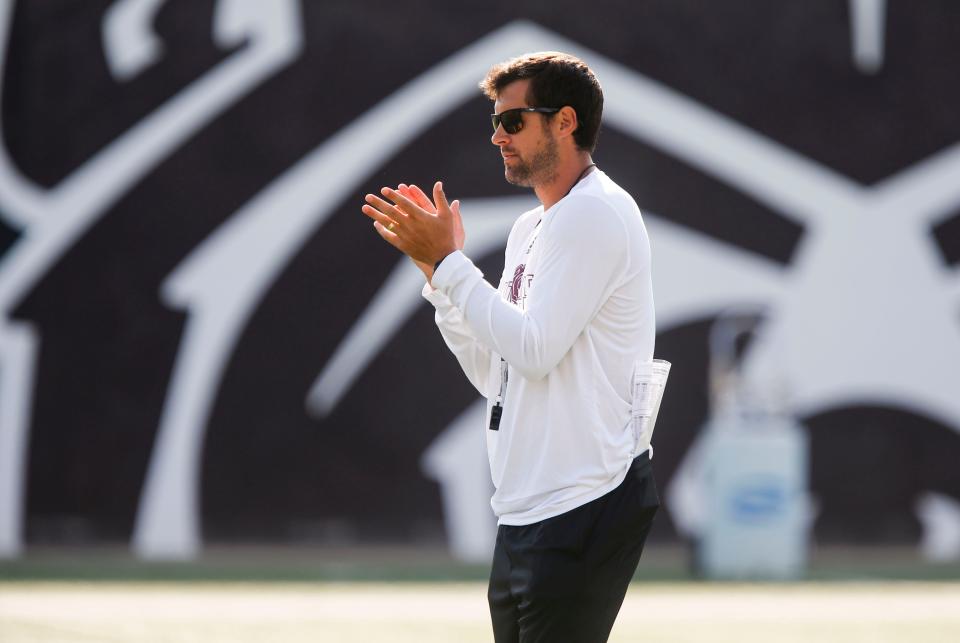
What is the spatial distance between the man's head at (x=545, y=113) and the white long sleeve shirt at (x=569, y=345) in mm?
110

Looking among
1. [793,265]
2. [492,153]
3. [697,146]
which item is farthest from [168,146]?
[793,265]

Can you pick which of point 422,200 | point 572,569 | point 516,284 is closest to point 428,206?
point 422,200

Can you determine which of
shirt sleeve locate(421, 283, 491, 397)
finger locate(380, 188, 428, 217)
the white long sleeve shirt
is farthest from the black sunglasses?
shirt sleeve locate(421, 283, 491, 397)

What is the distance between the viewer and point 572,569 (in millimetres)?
3068

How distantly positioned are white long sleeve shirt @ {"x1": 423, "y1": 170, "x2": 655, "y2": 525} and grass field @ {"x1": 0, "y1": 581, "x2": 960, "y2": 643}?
4.44m

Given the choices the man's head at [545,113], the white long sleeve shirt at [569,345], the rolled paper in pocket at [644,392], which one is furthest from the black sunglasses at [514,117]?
the rolled paper in pocket at [644,392]

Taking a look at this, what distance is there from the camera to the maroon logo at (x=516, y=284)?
327cm

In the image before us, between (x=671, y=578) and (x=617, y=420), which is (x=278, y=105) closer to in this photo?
(x=671, y=578)

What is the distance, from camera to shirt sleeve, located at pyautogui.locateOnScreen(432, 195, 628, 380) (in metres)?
2.97

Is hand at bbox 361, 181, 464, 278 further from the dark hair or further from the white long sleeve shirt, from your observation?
the dark hair

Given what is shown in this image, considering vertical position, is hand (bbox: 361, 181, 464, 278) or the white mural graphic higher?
the white mural graphic

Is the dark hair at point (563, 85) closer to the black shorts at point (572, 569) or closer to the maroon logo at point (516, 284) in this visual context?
the maroon logo at point (516, 284)

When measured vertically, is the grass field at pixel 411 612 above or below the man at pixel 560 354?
below

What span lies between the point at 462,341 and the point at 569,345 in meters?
0.45
